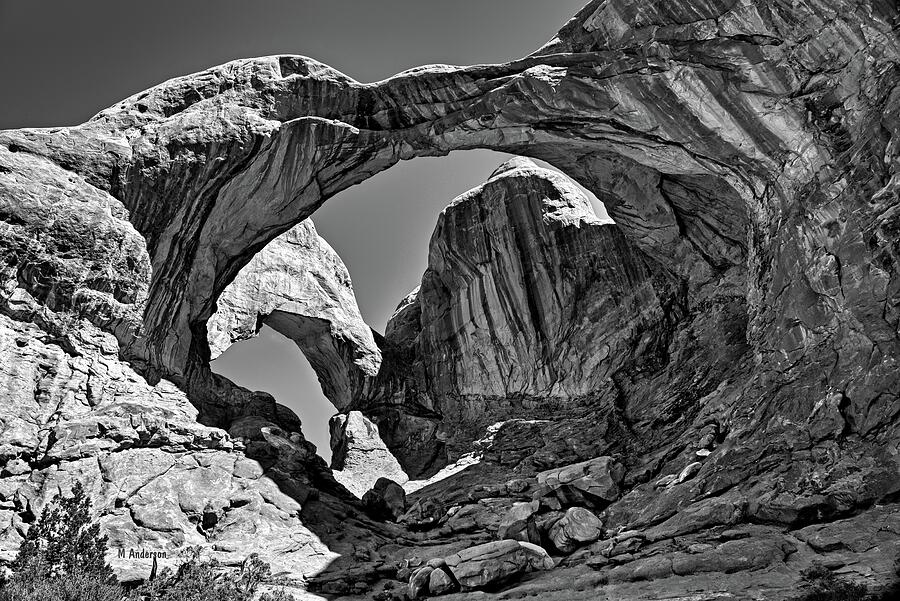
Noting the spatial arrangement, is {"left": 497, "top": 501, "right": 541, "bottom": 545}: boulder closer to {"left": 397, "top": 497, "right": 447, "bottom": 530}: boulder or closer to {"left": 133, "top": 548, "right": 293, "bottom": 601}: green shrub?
{"left": 397, "top": 497, "right": 447, "bottom": 530}: boulder

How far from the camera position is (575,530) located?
25.1 meters

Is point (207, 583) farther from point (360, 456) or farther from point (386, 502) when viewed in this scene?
point (360, 456)

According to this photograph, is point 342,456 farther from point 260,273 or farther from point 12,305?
point 12,305

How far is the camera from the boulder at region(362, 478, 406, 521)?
1335 inches

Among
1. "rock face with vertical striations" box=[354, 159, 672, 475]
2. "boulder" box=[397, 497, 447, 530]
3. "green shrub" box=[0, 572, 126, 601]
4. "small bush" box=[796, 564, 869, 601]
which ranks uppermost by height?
"rock face with vertical striations" box=[354, 159, 672, 475]

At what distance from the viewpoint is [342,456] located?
42812mm

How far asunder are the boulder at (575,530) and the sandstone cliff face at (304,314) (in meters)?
22.9

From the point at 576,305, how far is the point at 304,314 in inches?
722

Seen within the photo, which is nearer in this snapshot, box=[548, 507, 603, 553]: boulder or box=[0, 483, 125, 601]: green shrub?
box=[0, 483, 125, 601]: green shrub

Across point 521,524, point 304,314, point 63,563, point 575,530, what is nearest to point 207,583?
point 63,563

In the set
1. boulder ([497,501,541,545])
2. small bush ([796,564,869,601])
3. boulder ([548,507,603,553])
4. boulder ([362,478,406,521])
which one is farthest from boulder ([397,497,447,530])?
small bush ([796,564,869,601])

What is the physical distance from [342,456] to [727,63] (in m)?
31.0

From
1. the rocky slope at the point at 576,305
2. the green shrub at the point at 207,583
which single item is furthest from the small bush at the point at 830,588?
the green shrub at the point at 207,583

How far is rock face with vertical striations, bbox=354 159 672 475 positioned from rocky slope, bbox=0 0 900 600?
0.57 m
